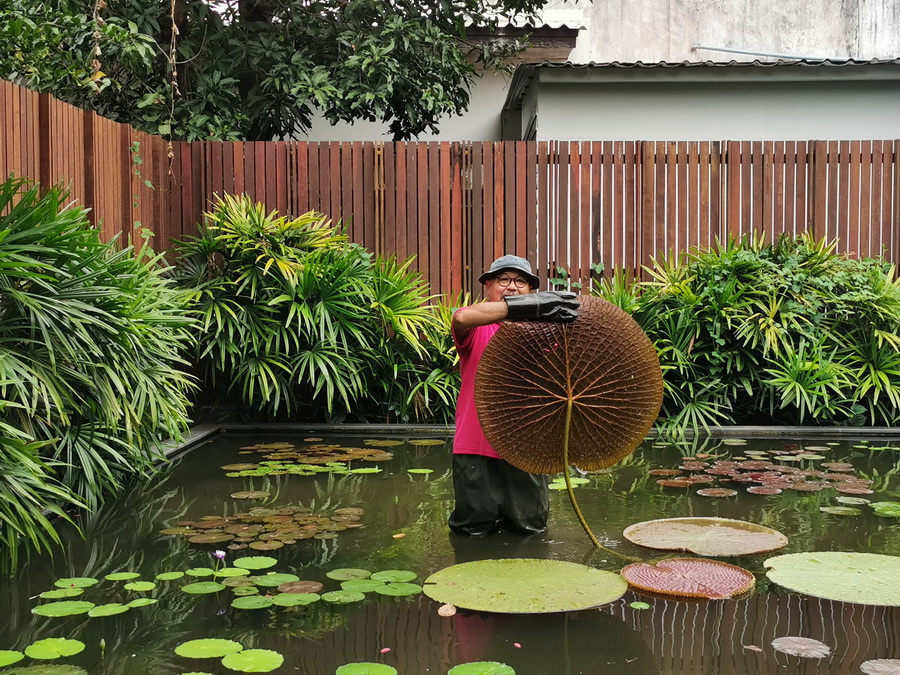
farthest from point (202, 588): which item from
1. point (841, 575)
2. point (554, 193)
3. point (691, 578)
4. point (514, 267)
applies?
point (554, 193)

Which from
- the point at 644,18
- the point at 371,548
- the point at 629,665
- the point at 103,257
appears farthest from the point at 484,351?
the point at 644,18

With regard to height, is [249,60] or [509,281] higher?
[249,60]

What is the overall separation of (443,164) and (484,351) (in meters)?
5.11

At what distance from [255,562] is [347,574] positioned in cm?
41

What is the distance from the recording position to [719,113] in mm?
10836

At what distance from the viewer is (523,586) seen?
11.0 ft

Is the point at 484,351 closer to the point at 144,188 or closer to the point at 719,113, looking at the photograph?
the point at 144,188

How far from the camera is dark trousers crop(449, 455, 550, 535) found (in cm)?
421

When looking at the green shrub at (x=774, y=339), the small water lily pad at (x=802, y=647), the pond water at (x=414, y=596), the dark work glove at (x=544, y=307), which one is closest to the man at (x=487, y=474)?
the pond water at (x=414, y=596)

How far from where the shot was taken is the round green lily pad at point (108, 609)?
3.11m

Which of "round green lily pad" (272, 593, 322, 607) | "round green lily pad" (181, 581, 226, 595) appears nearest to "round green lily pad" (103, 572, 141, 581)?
"round green lily pad" (181, 581, 226, 595)

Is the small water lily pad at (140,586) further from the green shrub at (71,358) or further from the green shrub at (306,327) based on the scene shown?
the green shrub at (306,327)

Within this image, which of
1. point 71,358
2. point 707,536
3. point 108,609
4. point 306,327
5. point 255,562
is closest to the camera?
point 108,609

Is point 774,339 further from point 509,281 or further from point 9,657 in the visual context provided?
point 9,657
